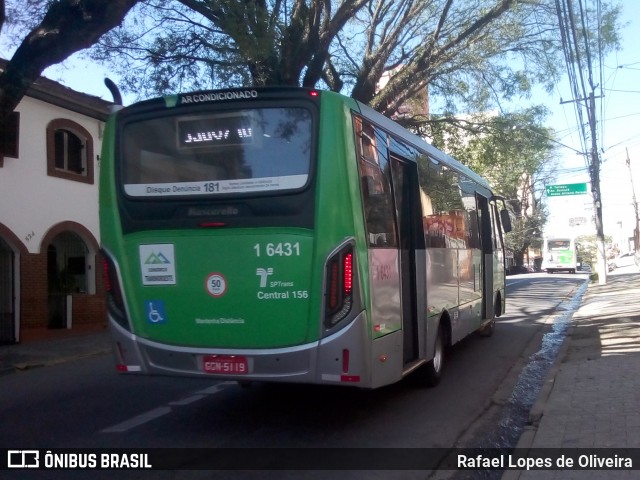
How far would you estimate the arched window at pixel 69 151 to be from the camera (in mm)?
17203

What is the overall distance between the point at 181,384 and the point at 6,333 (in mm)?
8210

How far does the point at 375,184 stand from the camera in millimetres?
7156

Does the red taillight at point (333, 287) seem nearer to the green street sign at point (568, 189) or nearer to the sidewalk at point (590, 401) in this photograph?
the sidewalk at point (590, 401)

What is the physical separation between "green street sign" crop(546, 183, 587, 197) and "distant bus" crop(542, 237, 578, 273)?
2555 cm

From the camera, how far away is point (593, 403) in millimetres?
7789

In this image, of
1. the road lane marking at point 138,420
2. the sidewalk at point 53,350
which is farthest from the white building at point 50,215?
the road lane marking at point 138,420

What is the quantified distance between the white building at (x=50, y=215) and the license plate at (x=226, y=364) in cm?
1098

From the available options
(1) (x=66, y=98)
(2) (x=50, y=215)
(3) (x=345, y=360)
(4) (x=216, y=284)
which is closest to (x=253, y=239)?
(4) (x=216, y=284)

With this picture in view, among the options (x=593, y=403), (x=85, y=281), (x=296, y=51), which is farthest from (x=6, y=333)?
(x=593, y=403)

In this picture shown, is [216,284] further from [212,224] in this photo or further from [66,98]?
[66,98]

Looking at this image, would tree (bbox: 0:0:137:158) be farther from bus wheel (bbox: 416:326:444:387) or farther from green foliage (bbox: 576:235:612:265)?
green foliage (bbox: 576:235:612:265)

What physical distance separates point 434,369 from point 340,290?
139 inches

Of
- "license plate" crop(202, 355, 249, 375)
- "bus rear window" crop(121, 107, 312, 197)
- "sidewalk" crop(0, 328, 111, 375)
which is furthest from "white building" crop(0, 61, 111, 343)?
"license plate" crop(202, 355, 249, 375)

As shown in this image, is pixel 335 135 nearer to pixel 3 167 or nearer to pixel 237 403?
pixel 237 403
